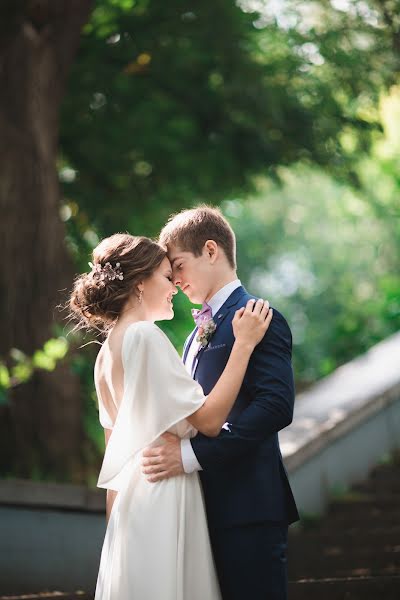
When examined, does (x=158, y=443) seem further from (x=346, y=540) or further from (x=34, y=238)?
(x=34, y=238)

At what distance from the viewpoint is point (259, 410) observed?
3.17m

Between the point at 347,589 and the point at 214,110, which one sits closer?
the point at 347,589

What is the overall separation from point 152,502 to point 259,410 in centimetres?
50

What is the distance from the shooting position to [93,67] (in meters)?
8.86

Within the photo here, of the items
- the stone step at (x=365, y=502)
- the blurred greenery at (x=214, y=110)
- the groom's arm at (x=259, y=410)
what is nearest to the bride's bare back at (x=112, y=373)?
the groom's arm at (x=259, y=410)

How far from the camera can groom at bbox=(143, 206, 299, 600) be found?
3186 mm

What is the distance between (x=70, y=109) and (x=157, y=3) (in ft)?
4.49

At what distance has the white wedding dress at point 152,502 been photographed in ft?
10.3

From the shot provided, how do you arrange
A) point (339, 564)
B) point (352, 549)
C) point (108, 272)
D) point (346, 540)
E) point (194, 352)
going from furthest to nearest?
point (346, 540) → point (352, 549) → point (339, 564) → point (194, 352) → point (108, 272)

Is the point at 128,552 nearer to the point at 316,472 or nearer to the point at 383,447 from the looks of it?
the point at 316,472

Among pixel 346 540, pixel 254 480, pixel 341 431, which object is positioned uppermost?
pixel 341 431

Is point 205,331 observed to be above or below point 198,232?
below

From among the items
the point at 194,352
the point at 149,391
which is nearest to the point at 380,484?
the point at 194,352

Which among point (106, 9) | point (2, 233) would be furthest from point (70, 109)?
point (2, 233)
